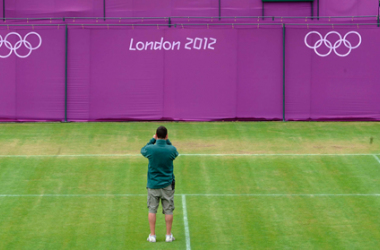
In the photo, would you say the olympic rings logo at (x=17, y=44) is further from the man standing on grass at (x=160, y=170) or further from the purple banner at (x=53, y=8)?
the man standing on grass at (x=160, y=170)

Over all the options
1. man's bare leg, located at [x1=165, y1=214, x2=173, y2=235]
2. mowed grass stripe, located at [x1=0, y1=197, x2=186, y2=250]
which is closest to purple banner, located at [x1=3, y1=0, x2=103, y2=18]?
mowed grass stripe, located at [x1=0, y1=197, x2=186, y2=250]

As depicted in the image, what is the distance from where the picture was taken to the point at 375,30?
2180 centimetres

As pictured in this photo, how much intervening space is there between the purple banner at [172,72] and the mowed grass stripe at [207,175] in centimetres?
494

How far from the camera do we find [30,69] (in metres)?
21.5

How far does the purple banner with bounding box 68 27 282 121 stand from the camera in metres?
21.6

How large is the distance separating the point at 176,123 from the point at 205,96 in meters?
1.27

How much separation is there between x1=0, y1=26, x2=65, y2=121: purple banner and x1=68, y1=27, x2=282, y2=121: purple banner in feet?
1.45

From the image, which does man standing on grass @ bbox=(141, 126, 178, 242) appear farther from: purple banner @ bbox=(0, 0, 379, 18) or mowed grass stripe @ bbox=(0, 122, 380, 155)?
purple banner @ bbox=(0, 0, 379, 18)

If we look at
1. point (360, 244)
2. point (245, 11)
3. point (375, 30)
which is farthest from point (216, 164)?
point (245, 11)

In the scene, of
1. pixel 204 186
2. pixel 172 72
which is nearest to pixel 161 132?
pixel 204 186

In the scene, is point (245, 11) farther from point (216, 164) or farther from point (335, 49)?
point (216, 164)

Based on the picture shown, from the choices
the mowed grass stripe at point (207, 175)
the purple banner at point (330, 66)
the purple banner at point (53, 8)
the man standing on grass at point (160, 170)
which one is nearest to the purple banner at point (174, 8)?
the purple banner at point (53, 8)

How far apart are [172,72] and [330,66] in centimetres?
509

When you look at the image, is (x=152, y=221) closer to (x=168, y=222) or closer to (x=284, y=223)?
(x=168, y=222)
